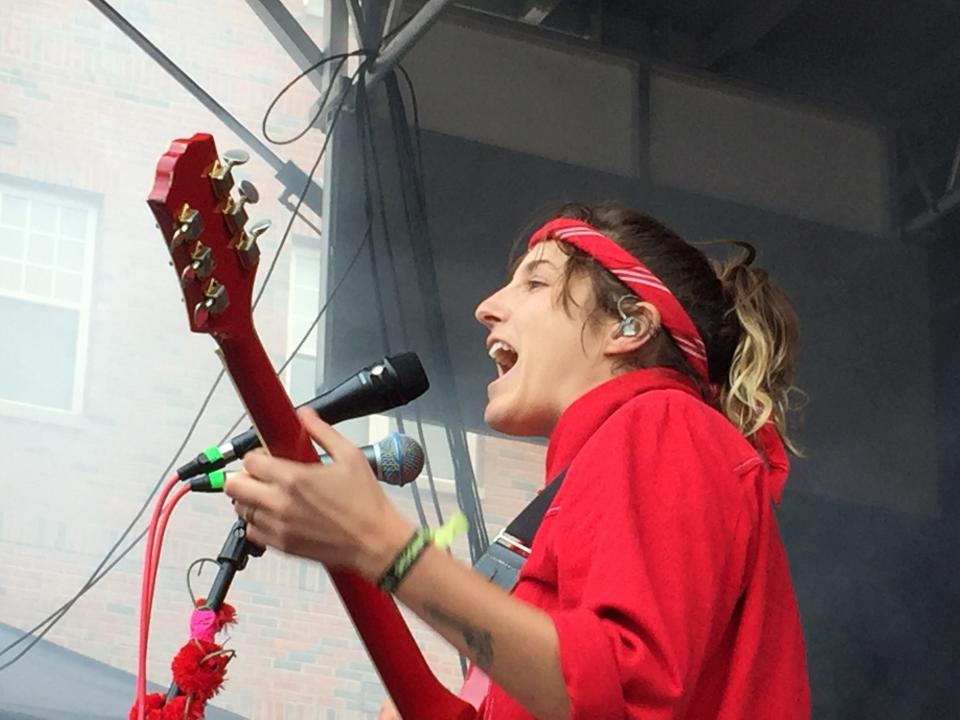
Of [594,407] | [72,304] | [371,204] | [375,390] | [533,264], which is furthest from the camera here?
[371,204]

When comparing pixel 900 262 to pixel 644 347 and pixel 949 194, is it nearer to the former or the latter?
pixel 949 194

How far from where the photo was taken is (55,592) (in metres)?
2.67

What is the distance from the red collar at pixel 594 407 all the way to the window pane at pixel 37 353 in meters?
1.57

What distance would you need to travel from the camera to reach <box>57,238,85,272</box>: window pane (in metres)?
2.84

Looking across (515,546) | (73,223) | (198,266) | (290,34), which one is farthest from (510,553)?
(290,34)

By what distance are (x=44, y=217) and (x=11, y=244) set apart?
82 mm

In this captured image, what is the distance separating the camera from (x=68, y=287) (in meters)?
2.84

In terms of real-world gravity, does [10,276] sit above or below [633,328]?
above

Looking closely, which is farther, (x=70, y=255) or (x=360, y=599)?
(x=70, y=255)

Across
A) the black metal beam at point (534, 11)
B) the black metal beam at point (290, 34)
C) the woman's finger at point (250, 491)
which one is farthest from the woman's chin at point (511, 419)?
the black metal beam at point (534, 11)

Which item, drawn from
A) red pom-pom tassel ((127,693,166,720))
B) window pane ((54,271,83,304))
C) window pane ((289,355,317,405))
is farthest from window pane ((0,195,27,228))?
red pom-pom tassel ((127,693,166,720))

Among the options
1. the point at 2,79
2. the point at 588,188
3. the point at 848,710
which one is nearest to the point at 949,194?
the point at 588,188

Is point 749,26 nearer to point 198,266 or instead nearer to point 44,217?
point 44,217

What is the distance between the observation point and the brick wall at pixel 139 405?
267 cm
